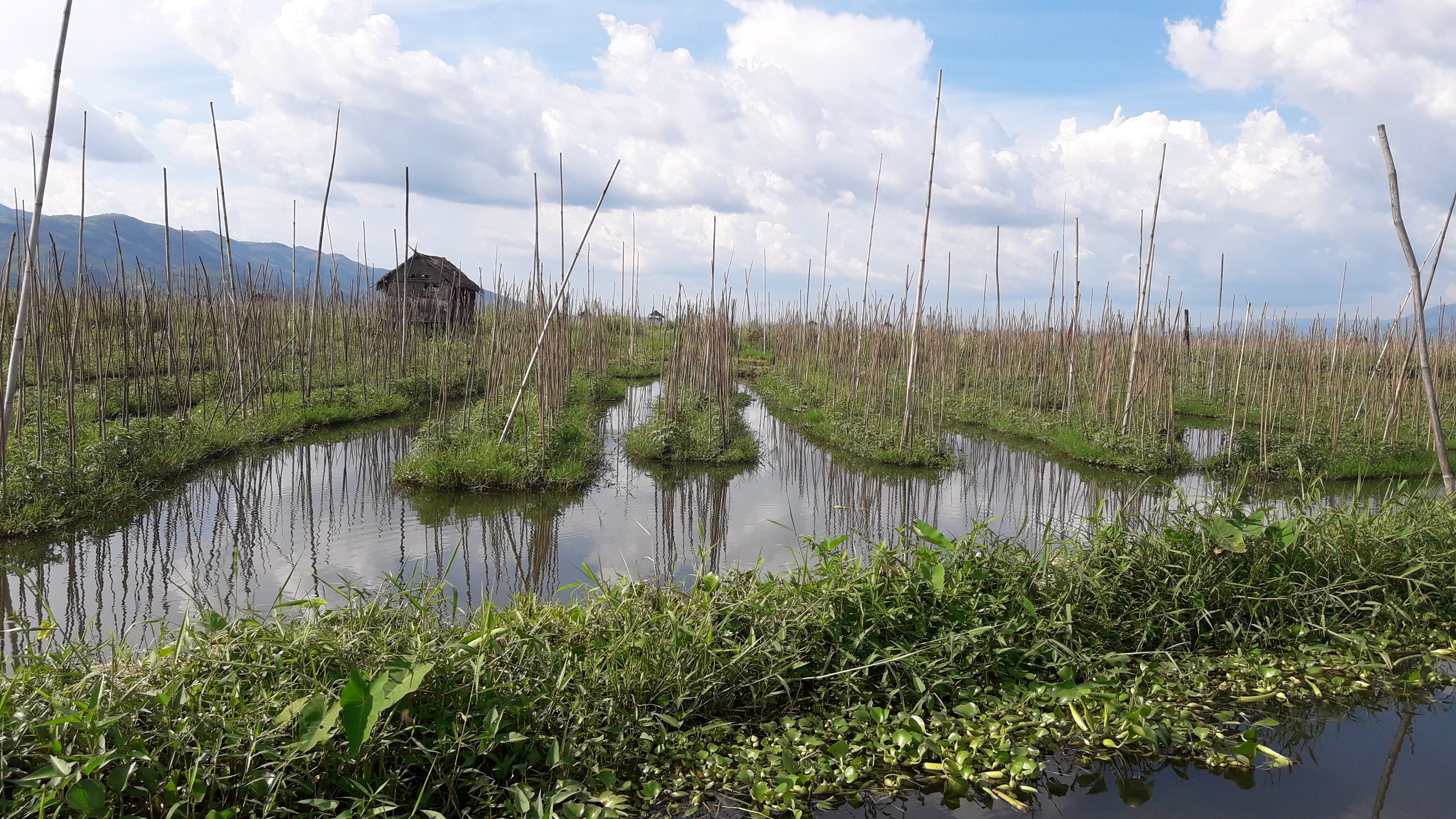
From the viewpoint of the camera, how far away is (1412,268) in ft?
14.4

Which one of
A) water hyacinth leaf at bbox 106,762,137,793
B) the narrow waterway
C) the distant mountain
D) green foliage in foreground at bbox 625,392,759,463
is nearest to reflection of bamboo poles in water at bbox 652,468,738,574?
the narrow waterway

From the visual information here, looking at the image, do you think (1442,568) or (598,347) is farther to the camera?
(598,347)

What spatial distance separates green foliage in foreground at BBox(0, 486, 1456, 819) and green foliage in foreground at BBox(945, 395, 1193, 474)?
437 cm

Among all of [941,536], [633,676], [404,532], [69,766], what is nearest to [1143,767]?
[941,536]

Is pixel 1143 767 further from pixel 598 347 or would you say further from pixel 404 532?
pixel 598 347

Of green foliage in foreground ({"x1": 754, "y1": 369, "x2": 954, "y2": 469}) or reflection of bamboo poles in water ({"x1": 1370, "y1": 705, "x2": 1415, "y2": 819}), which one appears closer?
reflection of bamboo poles in water ({"x1": 1370, "y1": 705, "x2": 1415, "y2": 819})

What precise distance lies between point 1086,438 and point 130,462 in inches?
367

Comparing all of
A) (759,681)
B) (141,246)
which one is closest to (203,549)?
(759,681)

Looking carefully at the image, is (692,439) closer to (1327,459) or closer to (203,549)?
(203,549)

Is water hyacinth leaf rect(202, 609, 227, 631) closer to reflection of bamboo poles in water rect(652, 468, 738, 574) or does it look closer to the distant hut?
reflection of bamboo poles in water rect(652, 468, 738, 574)

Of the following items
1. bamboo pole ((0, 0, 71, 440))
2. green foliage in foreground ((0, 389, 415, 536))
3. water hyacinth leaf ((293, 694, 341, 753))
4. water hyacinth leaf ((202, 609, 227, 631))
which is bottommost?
green foliage in foreground ((0, 389, 415, 536))

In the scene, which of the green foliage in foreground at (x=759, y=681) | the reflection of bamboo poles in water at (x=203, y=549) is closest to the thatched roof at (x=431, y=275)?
the reflection of bamboo poles in water at (x=203, y=549)

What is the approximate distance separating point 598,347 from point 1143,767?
Answer: 456 inches

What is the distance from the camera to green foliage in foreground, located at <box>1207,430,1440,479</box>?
754 cm
